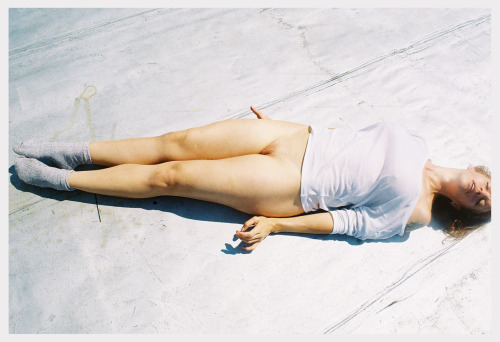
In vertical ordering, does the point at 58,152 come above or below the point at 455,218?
above

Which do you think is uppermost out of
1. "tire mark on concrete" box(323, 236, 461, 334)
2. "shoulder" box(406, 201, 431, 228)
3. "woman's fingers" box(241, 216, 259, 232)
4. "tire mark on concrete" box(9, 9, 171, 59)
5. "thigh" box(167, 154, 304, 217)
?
→ "tire mark on concrete" box(9, 9, 171, 59)

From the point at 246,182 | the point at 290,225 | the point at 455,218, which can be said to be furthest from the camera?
the point at 455,218

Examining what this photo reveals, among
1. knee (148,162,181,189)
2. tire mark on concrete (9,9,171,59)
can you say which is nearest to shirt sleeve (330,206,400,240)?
knee (148,162,181,189)

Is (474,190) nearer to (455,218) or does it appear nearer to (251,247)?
(455,218)

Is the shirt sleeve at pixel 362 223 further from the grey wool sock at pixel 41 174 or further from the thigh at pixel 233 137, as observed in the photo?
the grey wool sock at pixel 41 174

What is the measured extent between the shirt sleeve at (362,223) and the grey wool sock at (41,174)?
1.17 m

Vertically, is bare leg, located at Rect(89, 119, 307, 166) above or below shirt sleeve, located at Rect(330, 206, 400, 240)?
above

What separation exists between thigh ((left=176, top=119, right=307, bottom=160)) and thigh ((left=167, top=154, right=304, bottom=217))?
65 millimetres

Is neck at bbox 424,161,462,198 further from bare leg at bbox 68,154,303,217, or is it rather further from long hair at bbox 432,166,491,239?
bare leg at bbox 68,154,303,217

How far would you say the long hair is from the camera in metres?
1.54

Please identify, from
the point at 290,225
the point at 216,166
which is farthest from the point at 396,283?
the point at 216,166

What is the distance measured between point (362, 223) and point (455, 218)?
51 cm

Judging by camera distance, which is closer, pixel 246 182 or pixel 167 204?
pixel 246 182

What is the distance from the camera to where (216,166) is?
1372 mm
